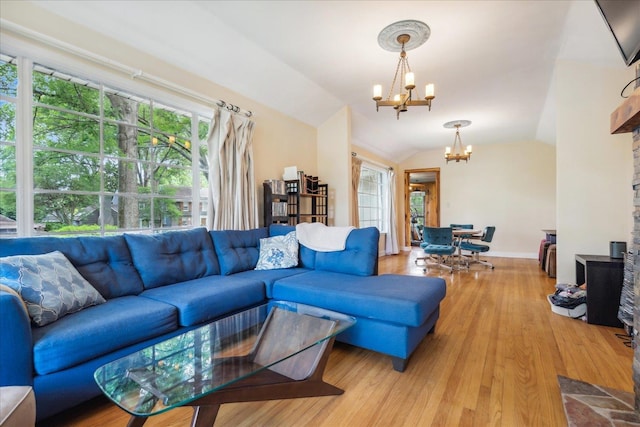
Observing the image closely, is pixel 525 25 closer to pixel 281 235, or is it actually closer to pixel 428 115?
pixel 428 115

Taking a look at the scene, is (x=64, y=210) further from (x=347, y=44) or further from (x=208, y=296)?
(x=347, y=44)

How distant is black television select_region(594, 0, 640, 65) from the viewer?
1311mm

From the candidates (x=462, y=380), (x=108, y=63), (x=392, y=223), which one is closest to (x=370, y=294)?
(x=462, y=380)

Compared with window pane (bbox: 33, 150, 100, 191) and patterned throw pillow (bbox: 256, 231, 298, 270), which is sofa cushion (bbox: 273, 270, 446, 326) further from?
window pane (bbox: 33, 150, 100, 191)

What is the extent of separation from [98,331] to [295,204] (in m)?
3.03

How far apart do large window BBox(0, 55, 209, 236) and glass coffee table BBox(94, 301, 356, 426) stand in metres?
1.59

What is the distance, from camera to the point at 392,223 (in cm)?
732

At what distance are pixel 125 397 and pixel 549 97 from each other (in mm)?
5804

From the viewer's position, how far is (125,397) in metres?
0.99

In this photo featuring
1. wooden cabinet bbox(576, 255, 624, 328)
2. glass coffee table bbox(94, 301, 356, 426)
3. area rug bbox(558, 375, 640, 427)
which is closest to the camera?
glass coffee table bbox(94, 301, 356, 426)

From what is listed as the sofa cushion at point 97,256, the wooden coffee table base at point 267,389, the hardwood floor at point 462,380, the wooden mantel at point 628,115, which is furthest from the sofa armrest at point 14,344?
the wooden mantel at point 628,115

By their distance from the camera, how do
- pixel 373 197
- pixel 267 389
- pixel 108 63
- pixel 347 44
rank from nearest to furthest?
pixel 267 389 < pixel 108 63 < pixel 347 44 < pixel 373 197

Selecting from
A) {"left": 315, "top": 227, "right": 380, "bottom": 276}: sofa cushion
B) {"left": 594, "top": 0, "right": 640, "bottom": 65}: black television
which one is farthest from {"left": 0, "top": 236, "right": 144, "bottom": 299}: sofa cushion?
{"left": 594, "top": 0, "right": 640, "bottom": 65}: black television

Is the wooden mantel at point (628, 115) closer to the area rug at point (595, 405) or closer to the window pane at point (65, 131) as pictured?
the area rug at point (595, 405)
